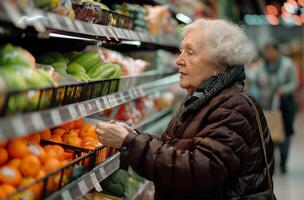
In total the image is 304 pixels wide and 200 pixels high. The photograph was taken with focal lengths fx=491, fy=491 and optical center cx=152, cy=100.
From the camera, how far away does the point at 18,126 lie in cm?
143

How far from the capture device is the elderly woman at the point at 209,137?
6.35 feet

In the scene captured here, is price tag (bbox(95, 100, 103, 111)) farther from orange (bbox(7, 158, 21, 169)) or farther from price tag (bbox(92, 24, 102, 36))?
orange (bbox(7, 158, 21, 169))

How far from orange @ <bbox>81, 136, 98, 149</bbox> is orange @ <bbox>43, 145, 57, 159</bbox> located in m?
0.30

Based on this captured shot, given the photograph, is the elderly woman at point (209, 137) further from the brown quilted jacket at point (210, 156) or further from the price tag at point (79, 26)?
the price tag at point (79, 26)

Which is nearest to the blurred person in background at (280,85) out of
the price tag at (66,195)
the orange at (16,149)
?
the price tag at (66,195)

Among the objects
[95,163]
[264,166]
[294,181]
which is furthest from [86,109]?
[294,181]

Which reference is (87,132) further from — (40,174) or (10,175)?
(10,175)

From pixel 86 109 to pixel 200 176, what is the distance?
55 centimetres

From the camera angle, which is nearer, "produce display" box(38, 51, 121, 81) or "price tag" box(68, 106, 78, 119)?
"price tag" box(68, 106, 78, 119)

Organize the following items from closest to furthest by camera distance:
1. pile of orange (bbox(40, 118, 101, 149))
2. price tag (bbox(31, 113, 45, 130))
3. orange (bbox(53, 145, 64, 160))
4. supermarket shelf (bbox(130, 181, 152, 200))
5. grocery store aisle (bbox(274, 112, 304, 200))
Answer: price tag (bbox(31, 113, 45, 130))
orange (bbox(53, 145, 64, 160))
pile of orange (bbox(40, 118, 101, 149))
supermarket shelf (bbox(130, 181, 152, 200))
grocery store aisle (bbox(274, 112, 304, 200))

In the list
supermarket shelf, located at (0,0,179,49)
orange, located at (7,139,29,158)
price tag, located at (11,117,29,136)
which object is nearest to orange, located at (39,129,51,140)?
orange, located at (7,139,29,158)

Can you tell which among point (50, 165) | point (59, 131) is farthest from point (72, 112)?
point (59, 131)

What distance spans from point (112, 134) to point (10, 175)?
481 mm

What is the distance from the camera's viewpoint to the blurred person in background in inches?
266
